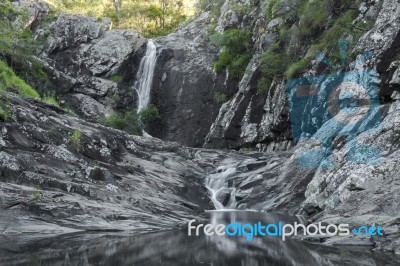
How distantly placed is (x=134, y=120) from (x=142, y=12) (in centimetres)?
2179

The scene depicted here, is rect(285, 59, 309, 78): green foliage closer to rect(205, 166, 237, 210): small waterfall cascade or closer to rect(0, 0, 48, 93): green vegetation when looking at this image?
rect(205, 166, 237, 210): small waterfall cascade

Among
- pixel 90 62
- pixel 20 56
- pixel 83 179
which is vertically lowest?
pixel 83 179

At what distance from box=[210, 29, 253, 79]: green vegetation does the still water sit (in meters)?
24.6

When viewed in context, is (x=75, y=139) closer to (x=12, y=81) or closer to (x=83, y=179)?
(x=83, y=179)

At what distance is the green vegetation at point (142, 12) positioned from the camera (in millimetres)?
47022

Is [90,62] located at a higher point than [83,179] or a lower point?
higher

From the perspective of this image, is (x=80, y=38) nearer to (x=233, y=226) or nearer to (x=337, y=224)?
(x=233, y=226)

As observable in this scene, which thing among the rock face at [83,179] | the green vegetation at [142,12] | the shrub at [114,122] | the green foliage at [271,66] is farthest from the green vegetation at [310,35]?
the green vegetation at [142,12]

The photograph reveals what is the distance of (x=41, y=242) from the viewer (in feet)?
32.2

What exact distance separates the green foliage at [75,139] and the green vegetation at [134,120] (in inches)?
554

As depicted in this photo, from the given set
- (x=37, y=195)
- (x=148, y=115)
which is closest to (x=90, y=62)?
(x=148, y=115)

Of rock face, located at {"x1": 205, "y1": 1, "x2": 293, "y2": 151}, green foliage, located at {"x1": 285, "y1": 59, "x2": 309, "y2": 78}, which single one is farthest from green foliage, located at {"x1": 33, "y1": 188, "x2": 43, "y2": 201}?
green foliage, located at {"x1": 285, "y1": 59, "x2": 309, "y2": 78}

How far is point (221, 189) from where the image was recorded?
20.2 metres

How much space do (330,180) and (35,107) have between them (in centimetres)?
1289
